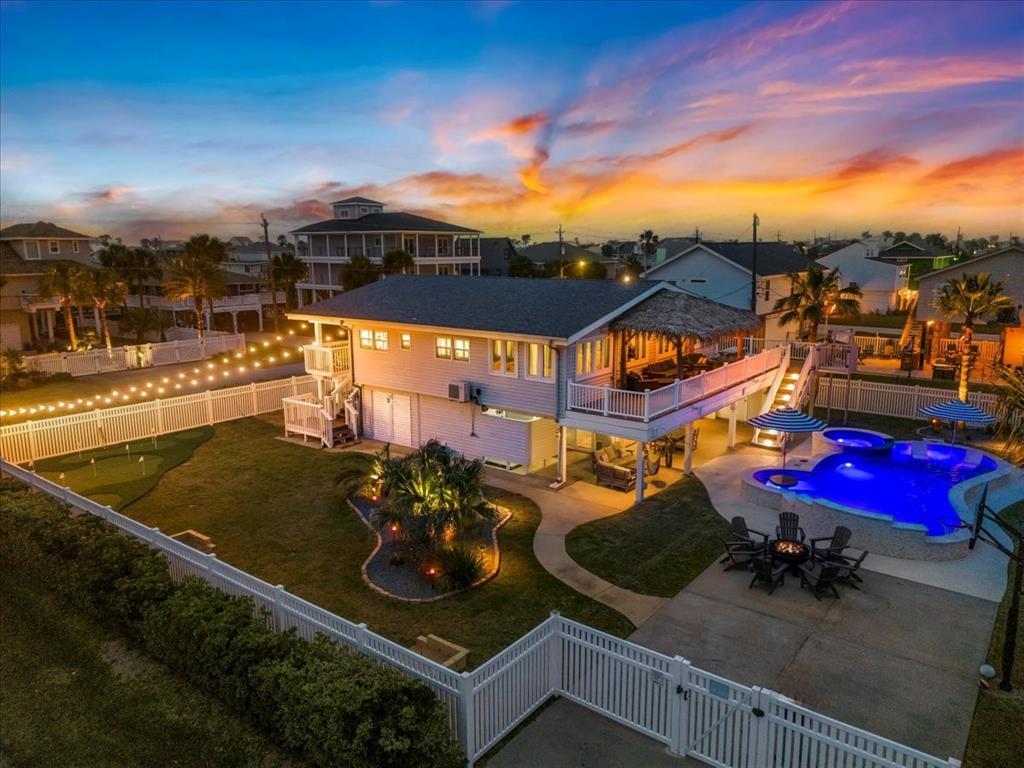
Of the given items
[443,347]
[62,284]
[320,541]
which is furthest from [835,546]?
[62,284]

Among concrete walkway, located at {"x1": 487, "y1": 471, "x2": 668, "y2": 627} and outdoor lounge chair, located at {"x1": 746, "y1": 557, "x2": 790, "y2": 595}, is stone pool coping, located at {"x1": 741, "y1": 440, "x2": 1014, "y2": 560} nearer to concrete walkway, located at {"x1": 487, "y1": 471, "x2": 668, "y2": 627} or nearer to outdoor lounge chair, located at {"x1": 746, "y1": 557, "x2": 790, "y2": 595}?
outdoor lounge chair, located at {"x1": 746, "y1": 557, "x2": 790, "y2": 595}

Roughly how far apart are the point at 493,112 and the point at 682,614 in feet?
86.1

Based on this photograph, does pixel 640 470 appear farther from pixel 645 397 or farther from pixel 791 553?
pixel 791 553

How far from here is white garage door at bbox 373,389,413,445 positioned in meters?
23.1

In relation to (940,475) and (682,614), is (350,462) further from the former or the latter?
(940,475)

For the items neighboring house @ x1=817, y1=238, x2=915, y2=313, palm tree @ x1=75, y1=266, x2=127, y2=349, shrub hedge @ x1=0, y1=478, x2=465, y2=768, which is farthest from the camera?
neighboring house @ x1=817, y1=238, x2=915, y2=313

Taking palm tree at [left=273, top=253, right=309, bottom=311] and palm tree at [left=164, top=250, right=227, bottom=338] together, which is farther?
palm tree at [left=273, top=253, right=309, bottom=311]

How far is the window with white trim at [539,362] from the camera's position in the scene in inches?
735

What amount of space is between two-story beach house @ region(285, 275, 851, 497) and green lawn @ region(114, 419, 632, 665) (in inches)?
A: 103

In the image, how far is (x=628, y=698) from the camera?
855 centimetres

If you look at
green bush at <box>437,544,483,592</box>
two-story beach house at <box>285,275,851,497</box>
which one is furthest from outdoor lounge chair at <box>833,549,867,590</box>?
green bush at <box>437,544,483,592</box>

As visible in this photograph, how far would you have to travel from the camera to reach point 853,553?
14.2m

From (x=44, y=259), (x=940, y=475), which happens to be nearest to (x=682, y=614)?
(x=940, y=475)

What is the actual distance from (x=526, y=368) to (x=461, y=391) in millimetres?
2430
